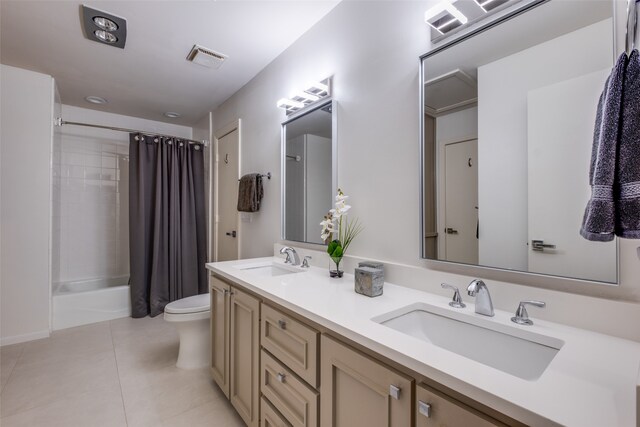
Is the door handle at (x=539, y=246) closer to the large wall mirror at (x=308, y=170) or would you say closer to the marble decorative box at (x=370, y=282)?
the marble decorative box at (x=370, y=282)

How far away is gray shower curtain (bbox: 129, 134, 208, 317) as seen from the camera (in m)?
3.23

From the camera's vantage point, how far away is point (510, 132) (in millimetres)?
1027

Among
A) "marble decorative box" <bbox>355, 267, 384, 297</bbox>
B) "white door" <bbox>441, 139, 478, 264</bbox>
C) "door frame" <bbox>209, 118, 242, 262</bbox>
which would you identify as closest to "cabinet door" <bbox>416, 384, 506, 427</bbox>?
"marble decorative box" <bbox>355, 267, 384, 297</bbox>

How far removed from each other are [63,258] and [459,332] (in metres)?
4.27

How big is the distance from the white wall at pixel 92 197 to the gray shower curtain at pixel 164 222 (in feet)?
2.29

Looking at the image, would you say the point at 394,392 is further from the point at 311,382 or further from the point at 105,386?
the point at 105,386

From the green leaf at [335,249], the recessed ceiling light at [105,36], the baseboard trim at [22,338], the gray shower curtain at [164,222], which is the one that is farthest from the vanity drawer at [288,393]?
the baseboard trim at [22,338]

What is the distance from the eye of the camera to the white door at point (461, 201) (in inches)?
44.3

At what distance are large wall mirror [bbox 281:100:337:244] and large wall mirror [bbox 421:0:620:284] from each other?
0.67m

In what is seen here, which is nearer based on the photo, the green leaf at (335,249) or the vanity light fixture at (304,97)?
the green leaf at (335,249)

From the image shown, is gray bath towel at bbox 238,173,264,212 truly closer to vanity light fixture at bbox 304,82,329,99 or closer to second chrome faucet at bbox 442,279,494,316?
vanity light fixture at bbox 304,82,329,99

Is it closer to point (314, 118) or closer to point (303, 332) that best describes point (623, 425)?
point (303, 332)

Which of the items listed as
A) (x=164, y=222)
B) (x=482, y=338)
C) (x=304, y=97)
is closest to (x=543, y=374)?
(x=482, y=338)

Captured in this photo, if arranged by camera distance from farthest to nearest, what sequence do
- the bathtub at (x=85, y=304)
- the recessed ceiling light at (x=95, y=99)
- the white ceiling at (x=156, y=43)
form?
the recessed ceiling light at (x=95, y=99), the bathtub at (x=85, y=304), the white ceiling at (x=156, y=43)
